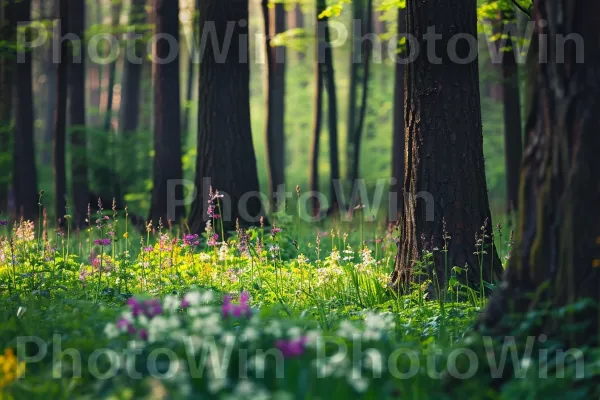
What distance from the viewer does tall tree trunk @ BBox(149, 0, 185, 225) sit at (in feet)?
45.4

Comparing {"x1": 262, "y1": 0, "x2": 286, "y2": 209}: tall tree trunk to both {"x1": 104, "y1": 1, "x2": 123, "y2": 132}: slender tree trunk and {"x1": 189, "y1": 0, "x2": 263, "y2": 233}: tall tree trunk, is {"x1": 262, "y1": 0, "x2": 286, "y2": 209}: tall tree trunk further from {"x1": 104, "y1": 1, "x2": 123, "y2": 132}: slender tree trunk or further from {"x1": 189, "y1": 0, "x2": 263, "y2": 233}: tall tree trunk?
{"x1": 104, "y1": 1, "x2": 123, "y2": 132}: slender tree trunk

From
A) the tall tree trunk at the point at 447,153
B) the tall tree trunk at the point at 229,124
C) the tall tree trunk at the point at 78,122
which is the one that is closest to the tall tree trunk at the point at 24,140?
the tall tree trunk at the point at 78,122

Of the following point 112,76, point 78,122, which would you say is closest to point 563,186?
point 78,122

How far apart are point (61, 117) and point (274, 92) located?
6724 mm

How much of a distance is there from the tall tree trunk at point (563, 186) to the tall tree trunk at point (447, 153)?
2506 millimetres

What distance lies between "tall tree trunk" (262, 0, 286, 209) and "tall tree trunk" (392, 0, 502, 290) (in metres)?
10.6

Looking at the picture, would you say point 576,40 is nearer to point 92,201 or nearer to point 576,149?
point 576,149

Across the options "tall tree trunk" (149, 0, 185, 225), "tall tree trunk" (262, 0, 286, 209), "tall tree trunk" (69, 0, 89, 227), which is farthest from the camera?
"tall tree trunk" (262, 0, 286, 209)

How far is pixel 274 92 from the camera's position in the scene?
66.7 ft

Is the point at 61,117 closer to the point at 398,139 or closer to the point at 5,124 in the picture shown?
the point at 5,124

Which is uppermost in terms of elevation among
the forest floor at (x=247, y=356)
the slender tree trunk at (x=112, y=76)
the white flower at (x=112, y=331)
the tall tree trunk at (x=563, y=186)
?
the slender tree trunk at (x=112, y=76)

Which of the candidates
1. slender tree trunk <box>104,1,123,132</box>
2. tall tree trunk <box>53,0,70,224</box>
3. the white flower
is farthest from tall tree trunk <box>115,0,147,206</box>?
the white flower

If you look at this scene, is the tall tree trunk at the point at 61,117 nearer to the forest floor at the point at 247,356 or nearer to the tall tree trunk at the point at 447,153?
the forest floor at the point at 247,356

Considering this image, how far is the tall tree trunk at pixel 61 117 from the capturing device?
15156mm
